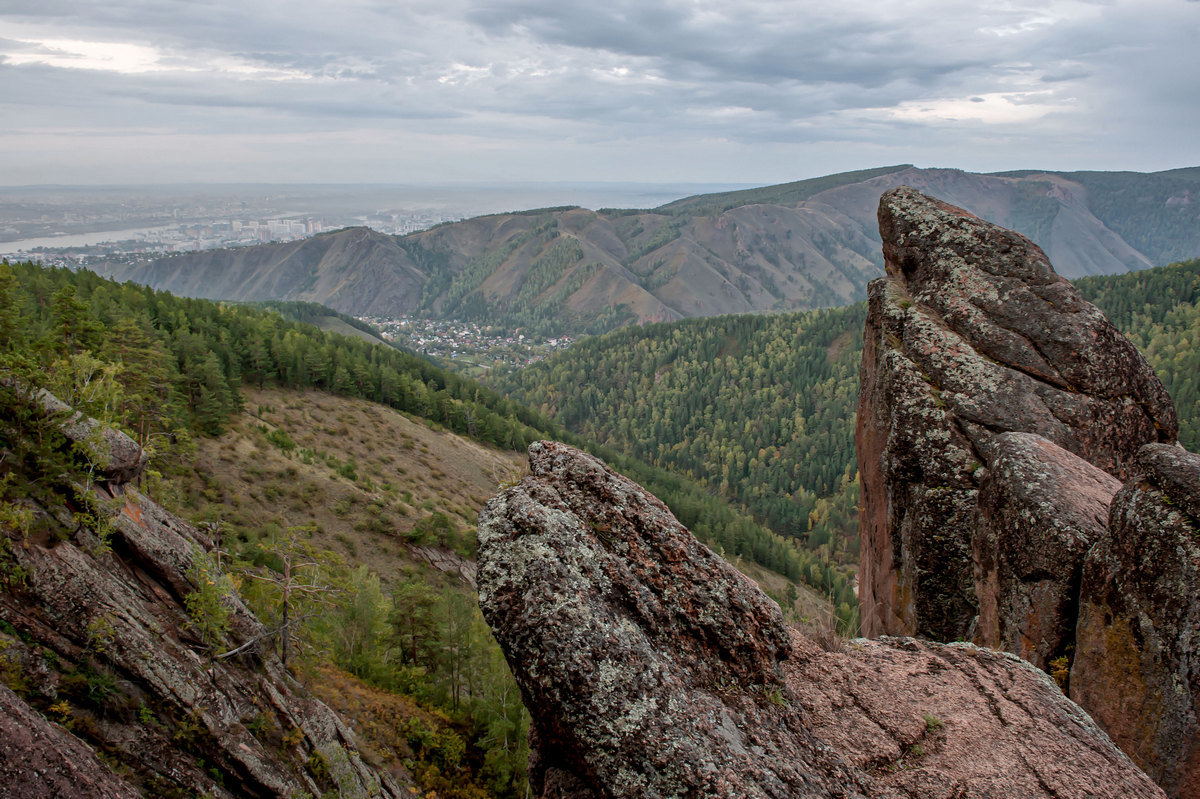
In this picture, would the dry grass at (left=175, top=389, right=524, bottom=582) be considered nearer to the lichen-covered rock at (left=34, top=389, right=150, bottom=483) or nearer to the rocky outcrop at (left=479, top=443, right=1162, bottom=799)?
the lichen-covered rock at (left=34, top=389, right=150, bottom=483)

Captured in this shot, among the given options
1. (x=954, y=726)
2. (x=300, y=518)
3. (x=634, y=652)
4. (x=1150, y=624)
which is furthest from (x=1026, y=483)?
(x=300, y=518)

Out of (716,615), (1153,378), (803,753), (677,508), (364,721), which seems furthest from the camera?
(677,508)

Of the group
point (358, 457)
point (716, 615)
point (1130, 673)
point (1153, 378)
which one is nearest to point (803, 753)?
point (716, 615)

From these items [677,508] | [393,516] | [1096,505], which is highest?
[1096,505]

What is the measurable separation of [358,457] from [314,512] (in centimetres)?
1949

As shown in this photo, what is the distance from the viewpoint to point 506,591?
24.9ft

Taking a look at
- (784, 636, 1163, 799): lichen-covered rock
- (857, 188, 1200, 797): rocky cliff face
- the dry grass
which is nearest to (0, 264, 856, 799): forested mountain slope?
the dry grass

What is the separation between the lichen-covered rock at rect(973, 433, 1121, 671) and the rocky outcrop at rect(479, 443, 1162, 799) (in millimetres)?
3642

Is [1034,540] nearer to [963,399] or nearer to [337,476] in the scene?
[963,399]

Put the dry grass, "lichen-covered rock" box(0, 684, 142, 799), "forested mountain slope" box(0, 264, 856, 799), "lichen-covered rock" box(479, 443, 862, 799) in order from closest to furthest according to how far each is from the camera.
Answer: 1. "lichen-covered rock" box(479, 443, 862, 799)
2. "lichen-covered rock" box(0, 684, 142, 799)
3. "forested mountain slope" box(0, 264, 856, 799)
4. the dry grass

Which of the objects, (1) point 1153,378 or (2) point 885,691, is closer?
(2) point 885,691

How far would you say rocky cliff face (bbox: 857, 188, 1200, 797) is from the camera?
10.3 metres

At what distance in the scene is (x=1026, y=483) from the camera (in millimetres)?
13328

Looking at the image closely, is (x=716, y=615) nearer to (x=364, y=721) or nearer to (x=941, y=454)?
(x=941, y=454)
